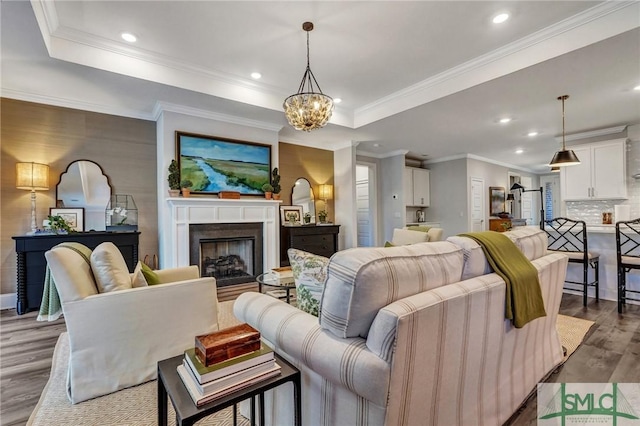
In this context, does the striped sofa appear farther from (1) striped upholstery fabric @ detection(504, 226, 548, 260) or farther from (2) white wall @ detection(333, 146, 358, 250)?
(2) white wall @ detection(333, 146, 358, 250)

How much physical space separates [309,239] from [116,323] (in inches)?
149

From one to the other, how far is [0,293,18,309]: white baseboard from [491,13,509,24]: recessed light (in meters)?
5.98

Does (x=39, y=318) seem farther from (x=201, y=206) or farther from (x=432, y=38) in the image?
Result: (x=432, y=38)

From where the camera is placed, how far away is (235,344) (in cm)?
102

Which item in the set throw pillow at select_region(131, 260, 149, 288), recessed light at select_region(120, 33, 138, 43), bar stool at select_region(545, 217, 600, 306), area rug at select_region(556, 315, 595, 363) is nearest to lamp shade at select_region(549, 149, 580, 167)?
bar stool at select_region(545, 217, 600, 306)

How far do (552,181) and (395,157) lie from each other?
7.71 meters

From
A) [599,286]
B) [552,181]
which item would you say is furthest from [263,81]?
[552,181]

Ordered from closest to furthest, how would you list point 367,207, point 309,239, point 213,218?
1. point 213,218
2. point 309,239
3. point 367,207

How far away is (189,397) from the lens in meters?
0.92

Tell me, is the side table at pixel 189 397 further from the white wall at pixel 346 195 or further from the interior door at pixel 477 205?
the interior door at pixel 477 205

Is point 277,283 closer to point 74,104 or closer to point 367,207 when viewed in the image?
point 74,104

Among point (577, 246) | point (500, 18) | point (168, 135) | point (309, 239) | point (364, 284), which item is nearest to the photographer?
point (364, 284)

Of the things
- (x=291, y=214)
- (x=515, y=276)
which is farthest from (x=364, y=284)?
(x=291, y=214)

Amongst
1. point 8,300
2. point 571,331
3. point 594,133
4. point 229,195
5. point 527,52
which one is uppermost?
point 527,52
